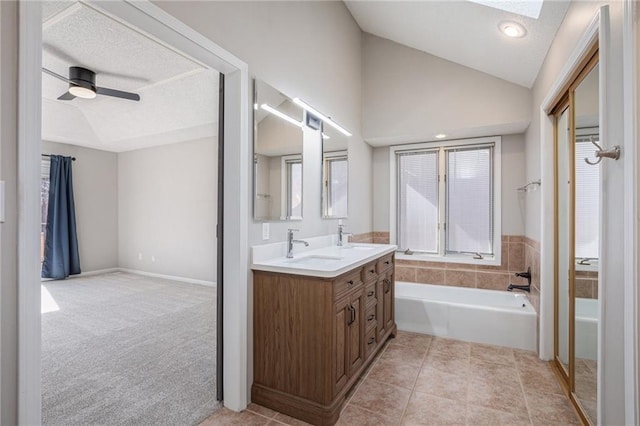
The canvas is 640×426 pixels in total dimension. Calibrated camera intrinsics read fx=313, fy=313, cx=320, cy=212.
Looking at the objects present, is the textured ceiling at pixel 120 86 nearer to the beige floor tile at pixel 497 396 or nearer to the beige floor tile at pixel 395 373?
the beige floor tile at pixel 395 373

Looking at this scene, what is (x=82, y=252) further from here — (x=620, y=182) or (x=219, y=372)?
(x=620, y=182)

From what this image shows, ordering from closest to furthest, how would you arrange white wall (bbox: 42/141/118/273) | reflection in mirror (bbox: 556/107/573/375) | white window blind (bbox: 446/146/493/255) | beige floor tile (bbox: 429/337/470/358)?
reflection in mirror (bbox: 556/107/573/375) < beige floor tile (bbox: 429/337/470/358) < white window blind (bbox: 446/146/493/255) < white wall (bbox: 42/141/118/273)

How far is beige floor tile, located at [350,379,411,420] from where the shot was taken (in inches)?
78.8

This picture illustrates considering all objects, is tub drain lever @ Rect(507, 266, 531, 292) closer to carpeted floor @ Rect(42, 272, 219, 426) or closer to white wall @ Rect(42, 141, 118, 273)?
carpeted floor @ Rect(42, 272, 219, 426)

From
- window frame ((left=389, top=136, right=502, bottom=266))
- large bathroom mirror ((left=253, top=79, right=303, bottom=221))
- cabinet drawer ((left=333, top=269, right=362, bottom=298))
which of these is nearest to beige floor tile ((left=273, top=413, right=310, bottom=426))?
cabinet drawer ((left=333, top=269, right=362, bottom=298))

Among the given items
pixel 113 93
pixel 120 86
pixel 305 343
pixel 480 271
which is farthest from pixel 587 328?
pixel 120 86

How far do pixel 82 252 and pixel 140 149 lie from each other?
2.25 m

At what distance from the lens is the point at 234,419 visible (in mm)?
1908

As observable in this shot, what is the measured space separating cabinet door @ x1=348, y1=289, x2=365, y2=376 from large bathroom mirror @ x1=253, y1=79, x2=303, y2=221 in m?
0.83

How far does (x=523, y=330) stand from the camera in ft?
9.57

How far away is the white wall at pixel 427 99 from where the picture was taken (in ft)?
11.1

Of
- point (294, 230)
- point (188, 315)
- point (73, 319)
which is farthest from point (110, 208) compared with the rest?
point (294, 230)

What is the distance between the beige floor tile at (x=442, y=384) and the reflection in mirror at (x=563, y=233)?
76 cm

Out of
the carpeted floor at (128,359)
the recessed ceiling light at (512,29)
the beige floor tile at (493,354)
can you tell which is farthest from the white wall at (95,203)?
the recessed ceiling light at (512,29)
